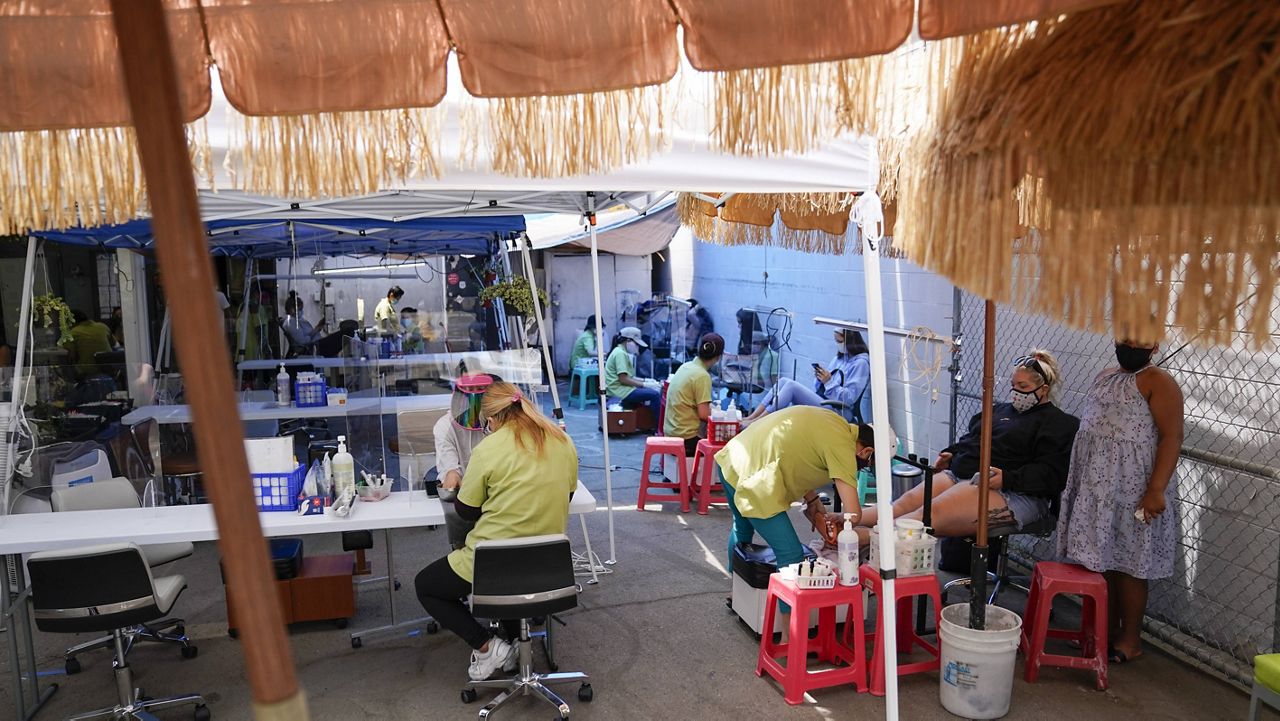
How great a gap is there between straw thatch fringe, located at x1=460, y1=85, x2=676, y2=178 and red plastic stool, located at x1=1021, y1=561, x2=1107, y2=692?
3734 millimetres

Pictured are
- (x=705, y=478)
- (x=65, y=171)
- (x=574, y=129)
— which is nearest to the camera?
(x=65, y=171)

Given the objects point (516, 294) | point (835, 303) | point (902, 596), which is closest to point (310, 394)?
point (516, 294)

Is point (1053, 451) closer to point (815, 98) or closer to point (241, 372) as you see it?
point (815, 98)

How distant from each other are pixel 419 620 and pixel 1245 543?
15.8 ft

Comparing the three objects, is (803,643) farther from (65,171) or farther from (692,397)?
→ (692,397)

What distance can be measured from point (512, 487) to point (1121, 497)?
339 centimetres

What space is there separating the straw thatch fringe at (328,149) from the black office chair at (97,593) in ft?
8.81

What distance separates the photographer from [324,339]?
12.6 metres

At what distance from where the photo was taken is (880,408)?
11.7 feet

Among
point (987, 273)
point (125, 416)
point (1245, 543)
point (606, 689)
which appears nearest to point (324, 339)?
point (125, 416)

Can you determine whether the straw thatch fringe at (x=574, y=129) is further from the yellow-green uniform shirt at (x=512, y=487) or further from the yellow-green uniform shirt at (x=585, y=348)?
the yellow-green uniform shirt at (x=585, y=348)

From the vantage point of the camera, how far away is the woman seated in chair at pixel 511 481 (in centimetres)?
436

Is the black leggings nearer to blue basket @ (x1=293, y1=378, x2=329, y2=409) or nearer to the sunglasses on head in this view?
the sunglasses on head

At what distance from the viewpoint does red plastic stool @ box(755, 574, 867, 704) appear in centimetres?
454
